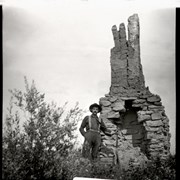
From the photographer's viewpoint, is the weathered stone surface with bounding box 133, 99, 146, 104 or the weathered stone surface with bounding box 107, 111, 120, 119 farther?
the weathered stone surface with bounding box 107, 111, 120, 119

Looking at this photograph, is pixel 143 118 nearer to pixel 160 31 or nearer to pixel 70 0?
pixel 160 31

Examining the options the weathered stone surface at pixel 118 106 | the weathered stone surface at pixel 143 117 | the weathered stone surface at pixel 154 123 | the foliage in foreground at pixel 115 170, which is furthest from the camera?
the weathered stone surface at pixel 118 106

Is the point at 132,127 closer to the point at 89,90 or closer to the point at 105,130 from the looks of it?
the point at 105,130

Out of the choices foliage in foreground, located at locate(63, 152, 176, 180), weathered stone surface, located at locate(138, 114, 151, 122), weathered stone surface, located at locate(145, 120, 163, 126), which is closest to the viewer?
foliage in foreground, located at locate(63, 152, 176, 180)

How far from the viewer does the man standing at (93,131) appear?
445 cm

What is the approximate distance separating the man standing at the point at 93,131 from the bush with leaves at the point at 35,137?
0.18 meters

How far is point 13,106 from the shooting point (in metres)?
4.73

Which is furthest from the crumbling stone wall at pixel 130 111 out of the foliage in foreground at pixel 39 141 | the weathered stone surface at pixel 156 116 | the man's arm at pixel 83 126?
the foliage in foreground at pixel 39 141

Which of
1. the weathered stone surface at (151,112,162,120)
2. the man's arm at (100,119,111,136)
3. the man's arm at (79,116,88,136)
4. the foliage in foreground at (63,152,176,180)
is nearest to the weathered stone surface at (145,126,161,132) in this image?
the weathered stone surface at (151,112,162,120)

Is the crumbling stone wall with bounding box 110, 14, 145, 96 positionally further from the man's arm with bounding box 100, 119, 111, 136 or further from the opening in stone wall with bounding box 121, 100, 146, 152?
the man's arm with bounding box 100, 119, 111, 136

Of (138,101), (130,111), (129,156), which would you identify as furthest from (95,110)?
(129,156)

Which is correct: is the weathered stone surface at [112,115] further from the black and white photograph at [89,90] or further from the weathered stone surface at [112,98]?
the weathered stone surface at [112,98]

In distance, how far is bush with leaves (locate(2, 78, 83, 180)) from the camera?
181 inches

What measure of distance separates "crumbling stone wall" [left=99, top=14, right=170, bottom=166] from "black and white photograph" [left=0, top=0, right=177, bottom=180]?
11 mm
